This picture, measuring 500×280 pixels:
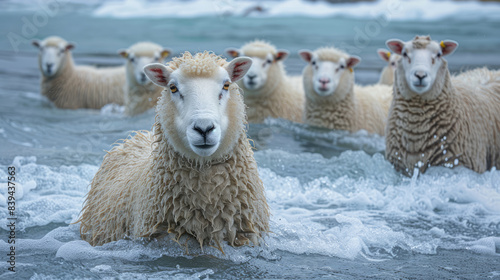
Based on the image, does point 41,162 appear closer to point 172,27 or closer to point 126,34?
point 126,34

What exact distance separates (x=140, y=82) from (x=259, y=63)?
2103 mm

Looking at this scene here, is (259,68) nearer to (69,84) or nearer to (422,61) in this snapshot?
(422,61)

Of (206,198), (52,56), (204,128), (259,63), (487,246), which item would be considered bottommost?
(487,246)

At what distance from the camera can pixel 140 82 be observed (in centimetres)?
960

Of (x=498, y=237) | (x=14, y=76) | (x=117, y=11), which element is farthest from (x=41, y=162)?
(x=117, y=11)

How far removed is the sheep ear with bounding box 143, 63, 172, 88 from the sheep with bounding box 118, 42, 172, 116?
18.9 ft

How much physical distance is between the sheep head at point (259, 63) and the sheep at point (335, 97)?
1.50 ft

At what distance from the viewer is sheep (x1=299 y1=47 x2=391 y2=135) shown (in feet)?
26.9

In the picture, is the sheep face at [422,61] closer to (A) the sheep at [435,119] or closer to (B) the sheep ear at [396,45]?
(A) the sheep at [435,119]

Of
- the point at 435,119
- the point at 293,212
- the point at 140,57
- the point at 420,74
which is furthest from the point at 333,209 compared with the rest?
the point at 140,57

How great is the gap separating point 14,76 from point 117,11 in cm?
2191

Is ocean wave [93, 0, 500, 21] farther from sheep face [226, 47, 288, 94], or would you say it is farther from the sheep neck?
the sheep neck


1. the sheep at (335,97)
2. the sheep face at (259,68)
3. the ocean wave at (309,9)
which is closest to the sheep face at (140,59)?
the sheep face at (259,68)

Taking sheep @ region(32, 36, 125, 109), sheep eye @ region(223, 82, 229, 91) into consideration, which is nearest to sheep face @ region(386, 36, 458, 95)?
sheep eye @ region(223, 82, 229, 91)
